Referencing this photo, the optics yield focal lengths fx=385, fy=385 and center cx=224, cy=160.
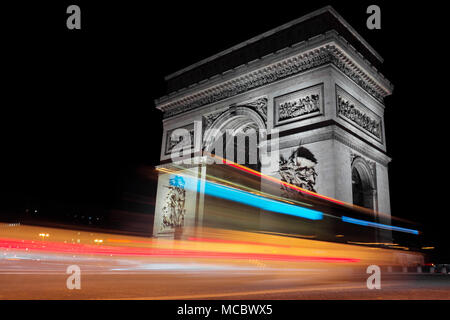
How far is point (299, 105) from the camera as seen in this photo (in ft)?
40.9

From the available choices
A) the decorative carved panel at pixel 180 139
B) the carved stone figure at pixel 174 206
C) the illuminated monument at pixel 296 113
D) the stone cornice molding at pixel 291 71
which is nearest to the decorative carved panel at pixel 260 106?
the illuminated monument at pixel 296 113

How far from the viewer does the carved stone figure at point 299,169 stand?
448 inches

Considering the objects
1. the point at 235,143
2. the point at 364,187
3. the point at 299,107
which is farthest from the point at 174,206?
the point at 364,187

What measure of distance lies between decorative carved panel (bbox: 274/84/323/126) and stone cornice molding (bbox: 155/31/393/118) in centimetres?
80

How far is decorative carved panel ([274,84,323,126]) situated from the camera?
12070 mm

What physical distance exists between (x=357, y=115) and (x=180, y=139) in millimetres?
7167

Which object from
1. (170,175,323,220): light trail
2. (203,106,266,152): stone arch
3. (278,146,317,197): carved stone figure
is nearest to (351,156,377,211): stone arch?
(278,146,317,197): carved stone figure

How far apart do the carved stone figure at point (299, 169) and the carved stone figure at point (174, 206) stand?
4545mm

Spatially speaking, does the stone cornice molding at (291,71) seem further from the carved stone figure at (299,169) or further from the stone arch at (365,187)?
the stone arch at (365,187)

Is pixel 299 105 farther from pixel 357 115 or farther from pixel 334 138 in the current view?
pixel 357 115

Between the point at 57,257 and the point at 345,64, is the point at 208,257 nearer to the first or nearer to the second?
the point at 57,257

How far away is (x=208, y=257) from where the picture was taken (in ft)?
19.8

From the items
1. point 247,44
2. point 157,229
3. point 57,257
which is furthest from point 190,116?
point 57,257

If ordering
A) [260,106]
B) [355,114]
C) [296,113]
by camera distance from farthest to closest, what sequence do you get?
[260,106] → [355,114] → [296,113]
